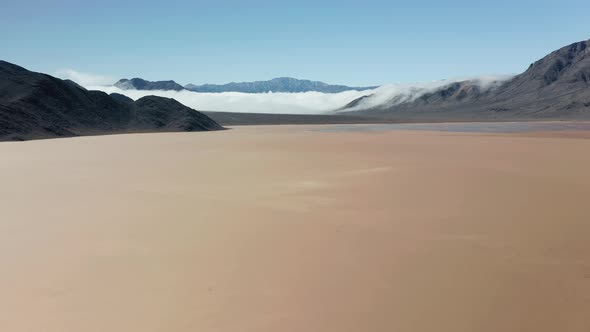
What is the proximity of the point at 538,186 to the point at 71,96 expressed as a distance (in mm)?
74541

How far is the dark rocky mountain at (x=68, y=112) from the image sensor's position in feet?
193

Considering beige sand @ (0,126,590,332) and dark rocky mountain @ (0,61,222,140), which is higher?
dark rocky mountain @ (0,61,222,140)

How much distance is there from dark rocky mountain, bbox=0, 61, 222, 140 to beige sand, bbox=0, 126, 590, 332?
1874 inches

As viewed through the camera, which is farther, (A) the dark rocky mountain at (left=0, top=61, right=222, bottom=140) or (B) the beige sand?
(A) the dark rocky mountain at (left=0, top=61, right=222, bottom=140)

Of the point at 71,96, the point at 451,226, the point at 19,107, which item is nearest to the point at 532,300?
the point at 451,226

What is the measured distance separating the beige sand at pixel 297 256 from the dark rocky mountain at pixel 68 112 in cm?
4759

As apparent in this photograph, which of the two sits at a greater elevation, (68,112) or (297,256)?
(68,112)

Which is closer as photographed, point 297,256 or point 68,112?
point 297,256

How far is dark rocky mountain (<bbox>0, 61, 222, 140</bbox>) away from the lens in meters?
58.8

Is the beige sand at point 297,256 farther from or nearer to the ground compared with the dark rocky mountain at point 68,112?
nearer to the ground

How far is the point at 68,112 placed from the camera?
70688 mm

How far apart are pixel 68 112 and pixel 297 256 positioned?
2799 inches

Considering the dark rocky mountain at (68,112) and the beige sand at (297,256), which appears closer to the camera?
the beige sand at (297,256)

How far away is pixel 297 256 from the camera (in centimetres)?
864
